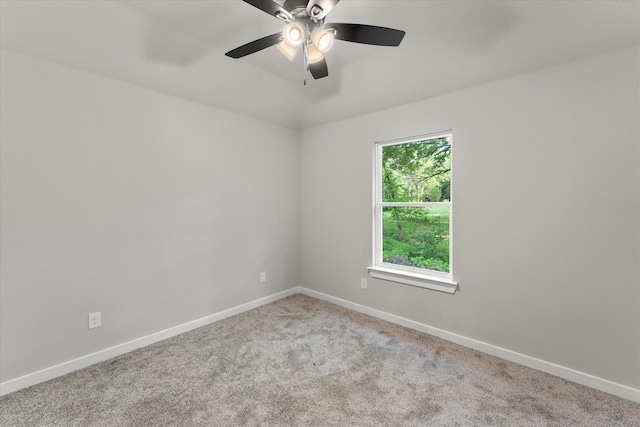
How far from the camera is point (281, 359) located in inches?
93.6

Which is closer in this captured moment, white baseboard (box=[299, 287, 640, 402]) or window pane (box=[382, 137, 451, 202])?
white baseboard (box=[299, 287, 640, 402])

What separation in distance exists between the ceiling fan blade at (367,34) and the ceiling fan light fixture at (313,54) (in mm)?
177

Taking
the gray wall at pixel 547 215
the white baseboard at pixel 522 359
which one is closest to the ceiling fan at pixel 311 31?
the gray wall at pixel 547 215

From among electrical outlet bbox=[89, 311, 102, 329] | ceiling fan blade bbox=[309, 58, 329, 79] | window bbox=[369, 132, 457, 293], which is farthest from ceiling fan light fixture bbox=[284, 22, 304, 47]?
electrical outlet bbox=[89, 311, 102, 329]

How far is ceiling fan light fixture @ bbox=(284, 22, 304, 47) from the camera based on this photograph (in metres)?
1.64

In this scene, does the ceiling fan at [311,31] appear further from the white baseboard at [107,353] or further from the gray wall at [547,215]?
the white baseboard at [107,353]

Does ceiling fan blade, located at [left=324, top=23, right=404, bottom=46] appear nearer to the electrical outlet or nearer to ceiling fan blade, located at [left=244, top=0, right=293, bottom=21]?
ceiling fan blade, located at [left=244, top=0, right=293, bottom=21]

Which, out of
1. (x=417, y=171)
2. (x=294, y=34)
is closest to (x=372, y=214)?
(x=417, y=171)

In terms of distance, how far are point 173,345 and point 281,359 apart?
101 centimetres

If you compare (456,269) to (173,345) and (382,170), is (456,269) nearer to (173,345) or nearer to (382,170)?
(382,170)

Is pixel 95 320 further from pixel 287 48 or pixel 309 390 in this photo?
pixel 287 48

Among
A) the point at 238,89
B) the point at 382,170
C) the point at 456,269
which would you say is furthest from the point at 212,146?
the point at 456,269

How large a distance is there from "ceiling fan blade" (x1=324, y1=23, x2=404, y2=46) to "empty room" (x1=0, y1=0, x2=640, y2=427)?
0.02 meters

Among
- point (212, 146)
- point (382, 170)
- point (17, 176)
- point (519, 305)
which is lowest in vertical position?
point (519, 305)
